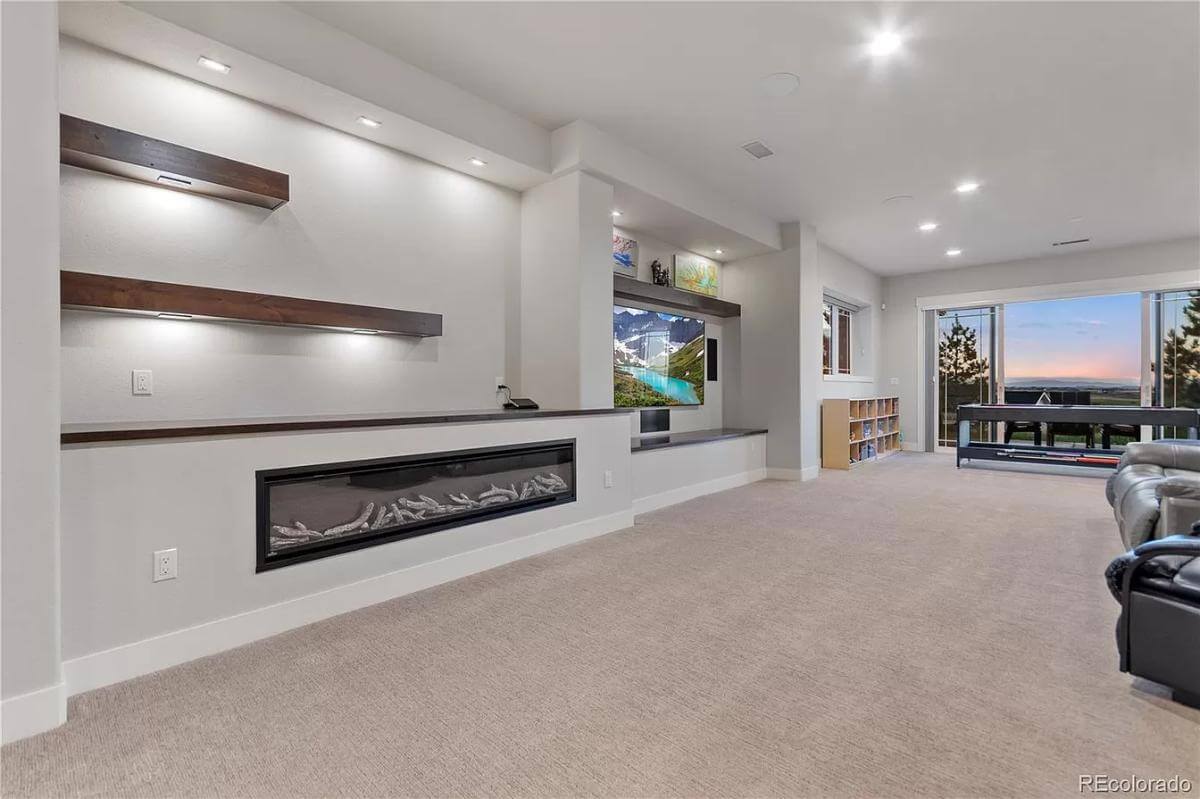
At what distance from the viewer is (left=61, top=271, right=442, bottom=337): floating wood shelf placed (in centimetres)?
231

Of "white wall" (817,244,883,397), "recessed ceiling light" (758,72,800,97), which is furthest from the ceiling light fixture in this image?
"white wall" (817,244,883,397)

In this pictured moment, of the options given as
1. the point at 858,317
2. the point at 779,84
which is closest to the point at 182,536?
the point at 779,84

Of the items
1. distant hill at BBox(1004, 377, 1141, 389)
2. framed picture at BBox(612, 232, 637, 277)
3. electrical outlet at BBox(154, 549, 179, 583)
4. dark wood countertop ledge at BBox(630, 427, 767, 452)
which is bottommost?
electrical outlet at BBox(154, 549, 179, 583)

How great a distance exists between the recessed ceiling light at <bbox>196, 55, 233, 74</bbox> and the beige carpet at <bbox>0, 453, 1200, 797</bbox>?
8.80 ft

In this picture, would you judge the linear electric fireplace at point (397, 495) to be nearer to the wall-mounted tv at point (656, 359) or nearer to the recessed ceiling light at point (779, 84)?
the wall-mounted tv at point (656, 359)

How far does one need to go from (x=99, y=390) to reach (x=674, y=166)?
4111 mm

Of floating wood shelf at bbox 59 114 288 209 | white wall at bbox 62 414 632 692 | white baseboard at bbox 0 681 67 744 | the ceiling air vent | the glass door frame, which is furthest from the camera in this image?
the glass door frame

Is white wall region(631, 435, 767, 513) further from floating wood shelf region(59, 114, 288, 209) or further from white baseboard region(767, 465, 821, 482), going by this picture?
floating wood shelf region(59, 114, 288, 209)

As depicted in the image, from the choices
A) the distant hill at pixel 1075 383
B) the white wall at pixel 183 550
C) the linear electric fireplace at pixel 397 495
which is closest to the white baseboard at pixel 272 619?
the white wall at pixel 183 550

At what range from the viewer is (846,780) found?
147cm

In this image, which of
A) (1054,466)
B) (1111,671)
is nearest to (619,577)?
(1111,671)

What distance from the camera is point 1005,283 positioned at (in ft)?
26.7

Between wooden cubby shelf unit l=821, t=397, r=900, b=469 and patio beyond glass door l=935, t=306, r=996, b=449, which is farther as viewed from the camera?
patio beyond glass door l=935, t=306, r=996, b=449

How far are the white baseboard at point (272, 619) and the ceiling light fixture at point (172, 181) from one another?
6.51 feet
